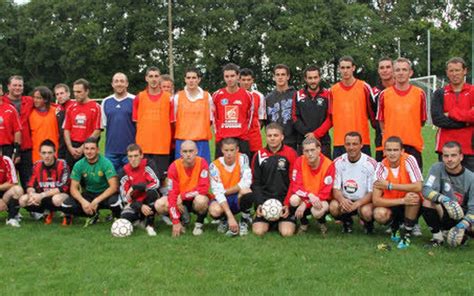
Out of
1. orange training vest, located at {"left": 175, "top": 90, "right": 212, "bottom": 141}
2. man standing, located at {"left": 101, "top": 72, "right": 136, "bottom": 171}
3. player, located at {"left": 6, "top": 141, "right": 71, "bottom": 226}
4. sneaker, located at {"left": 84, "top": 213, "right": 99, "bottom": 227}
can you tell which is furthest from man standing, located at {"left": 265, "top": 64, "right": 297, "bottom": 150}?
player, located at {"left": 6, "top": 141, "right": 71, "bottom": 226}

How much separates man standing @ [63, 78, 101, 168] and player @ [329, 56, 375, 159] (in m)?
3.01

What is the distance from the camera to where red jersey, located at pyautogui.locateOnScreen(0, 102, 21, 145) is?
7.16 m

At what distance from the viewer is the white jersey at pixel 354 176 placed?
235 inches

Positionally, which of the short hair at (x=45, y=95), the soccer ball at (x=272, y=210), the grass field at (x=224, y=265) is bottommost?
the grass field at (x=224, y=265)

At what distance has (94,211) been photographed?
654cm

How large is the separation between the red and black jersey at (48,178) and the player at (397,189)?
3.63m

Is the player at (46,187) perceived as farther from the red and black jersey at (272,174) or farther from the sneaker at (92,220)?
the red and black jersey at (272,174)

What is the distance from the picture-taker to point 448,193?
5414mm

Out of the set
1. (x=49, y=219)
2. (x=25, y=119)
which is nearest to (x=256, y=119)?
(x=49, y=219)

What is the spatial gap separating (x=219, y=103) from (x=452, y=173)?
→ 2865mm

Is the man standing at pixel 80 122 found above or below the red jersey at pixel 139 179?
above

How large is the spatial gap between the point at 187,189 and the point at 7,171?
227 cm

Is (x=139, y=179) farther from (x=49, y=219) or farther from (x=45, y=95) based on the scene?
(x=45, y=95)

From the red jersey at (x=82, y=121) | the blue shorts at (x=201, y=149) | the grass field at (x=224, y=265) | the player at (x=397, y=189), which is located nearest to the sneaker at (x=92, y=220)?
the grass field at (x=224, y=265)
